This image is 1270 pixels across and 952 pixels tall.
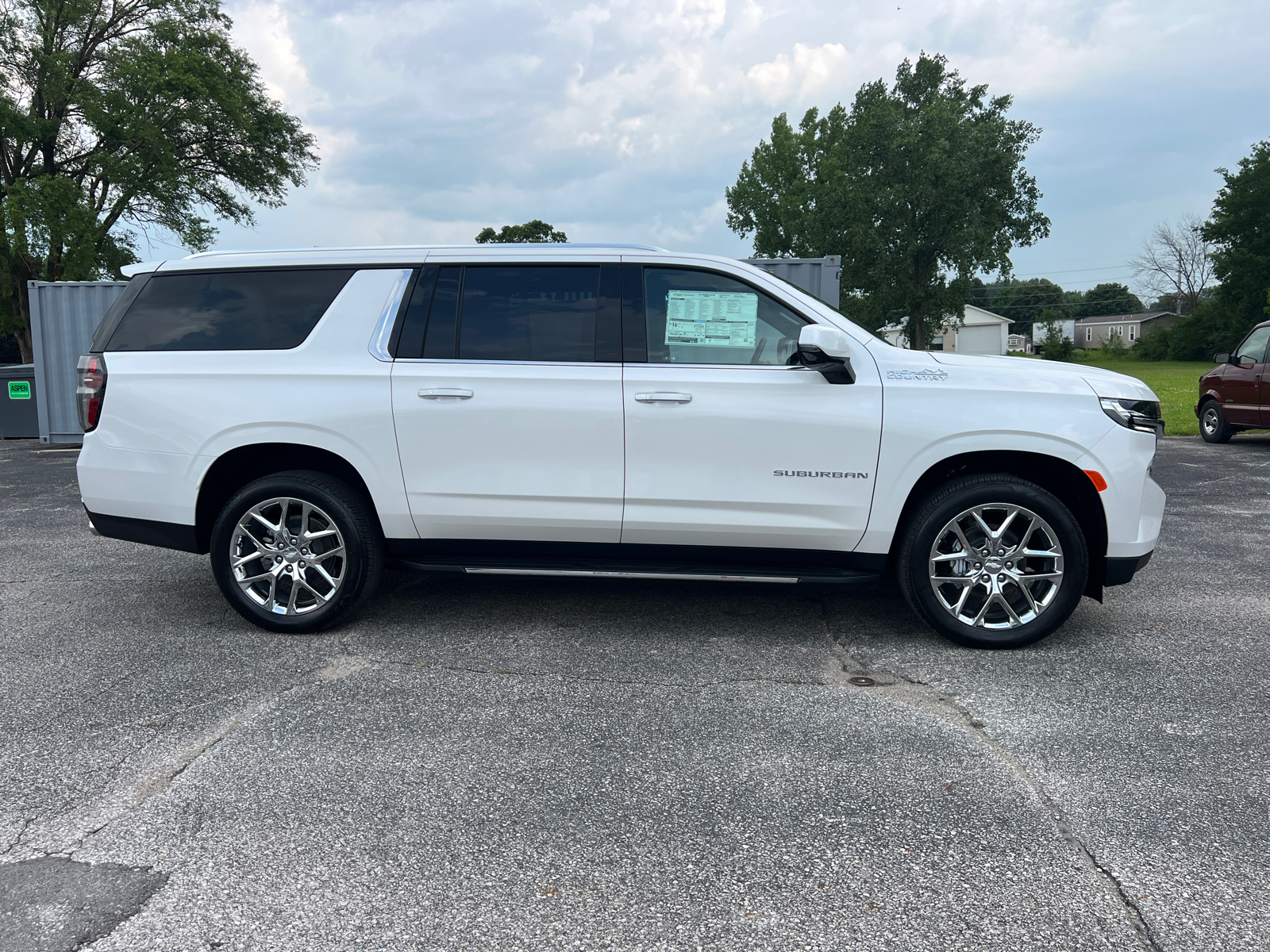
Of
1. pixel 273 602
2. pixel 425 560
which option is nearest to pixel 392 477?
pixel 425 560

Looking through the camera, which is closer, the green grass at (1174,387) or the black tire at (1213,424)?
the black tire at (1213,424)

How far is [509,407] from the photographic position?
14.4 ft

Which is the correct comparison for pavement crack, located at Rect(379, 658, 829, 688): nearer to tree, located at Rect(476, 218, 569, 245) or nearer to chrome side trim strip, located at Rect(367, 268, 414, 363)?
chrome side trim strip, located at Rect(367, 268, 414, 363)

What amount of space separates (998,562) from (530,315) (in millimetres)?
2589

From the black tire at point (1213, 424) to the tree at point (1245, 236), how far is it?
50.0 m

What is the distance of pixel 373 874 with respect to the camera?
2520 mm

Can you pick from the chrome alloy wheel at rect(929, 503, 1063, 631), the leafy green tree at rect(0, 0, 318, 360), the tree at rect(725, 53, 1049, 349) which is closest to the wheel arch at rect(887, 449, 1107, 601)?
the chrome alloy wheel at rect(929, 503, 1063, 631)

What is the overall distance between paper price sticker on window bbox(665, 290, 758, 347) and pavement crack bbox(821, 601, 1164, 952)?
5.31ft

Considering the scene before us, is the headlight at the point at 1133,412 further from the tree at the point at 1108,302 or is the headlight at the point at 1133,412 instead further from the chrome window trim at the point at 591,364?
the tree at the point at 1108,302

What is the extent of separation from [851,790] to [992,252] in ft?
147

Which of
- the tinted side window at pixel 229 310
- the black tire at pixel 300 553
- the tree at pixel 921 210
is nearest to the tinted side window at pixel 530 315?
the tinted side window at pixel 229 310

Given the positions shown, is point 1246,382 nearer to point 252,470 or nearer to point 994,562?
point 994,562

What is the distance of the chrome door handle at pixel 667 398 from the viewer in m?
4.30

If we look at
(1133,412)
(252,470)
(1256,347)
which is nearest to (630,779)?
(252,470)
